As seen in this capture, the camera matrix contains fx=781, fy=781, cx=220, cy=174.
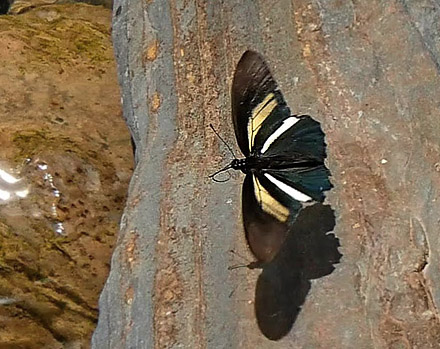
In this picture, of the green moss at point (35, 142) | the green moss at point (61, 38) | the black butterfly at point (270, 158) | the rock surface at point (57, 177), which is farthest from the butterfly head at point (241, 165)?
the green moss at point (61, 38)

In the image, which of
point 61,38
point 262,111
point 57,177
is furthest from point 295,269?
point 61,38

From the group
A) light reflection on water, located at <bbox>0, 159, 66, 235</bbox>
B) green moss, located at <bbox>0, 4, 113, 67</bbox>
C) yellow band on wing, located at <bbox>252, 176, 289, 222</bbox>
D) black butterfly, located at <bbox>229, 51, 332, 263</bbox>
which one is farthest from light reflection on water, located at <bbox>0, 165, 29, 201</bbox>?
yellow band on wing, located at <bbox>252, 176, 289, 222</bbox>

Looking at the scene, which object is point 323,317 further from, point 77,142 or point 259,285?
point 77,142

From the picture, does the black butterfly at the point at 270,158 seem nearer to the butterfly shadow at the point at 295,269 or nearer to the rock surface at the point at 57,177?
the butterfly shadow at the point at 295,269

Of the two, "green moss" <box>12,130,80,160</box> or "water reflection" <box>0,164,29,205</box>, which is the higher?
"green moss" <box>12,130,80,160</box>

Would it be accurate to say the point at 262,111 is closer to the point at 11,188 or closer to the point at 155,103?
the point at 155,103

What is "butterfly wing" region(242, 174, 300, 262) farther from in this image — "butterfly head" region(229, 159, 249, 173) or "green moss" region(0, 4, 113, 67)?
"green moss" region(0, 4, 113, 67)

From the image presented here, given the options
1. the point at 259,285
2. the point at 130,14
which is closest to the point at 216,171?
the point at 259,285
